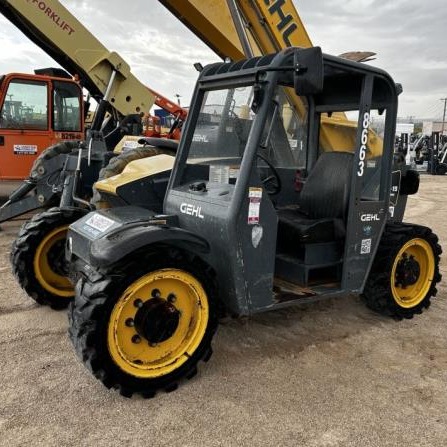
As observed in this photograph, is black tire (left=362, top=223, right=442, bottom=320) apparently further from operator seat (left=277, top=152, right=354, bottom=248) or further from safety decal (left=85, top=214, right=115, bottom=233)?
safety decal (left=85, top=214, right=115, bottom=233)

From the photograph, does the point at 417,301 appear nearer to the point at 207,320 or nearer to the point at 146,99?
the point at 207,320

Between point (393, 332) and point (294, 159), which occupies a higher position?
point (294, 159)

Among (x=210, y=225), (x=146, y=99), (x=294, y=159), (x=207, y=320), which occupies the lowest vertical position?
(x=207, y=320)

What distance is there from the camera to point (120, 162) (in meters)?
4.69

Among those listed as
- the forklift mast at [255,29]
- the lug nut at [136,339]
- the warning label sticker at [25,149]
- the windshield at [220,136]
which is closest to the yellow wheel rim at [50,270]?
the windshield at [220,136]

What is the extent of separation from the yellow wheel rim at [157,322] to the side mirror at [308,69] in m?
1.32

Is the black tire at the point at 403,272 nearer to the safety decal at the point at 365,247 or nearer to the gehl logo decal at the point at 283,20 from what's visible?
the safety decal at the point at 365,247

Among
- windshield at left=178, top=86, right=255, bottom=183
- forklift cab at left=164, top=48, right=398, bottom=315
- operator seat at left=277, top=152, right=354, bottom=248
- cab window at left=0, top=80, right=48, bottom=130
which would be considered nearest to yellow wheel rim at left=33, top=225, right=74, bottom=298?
forklift cab at left=164, top=48, right=398, bottom=315

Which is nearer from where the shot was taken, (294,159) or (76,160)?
(294,159)

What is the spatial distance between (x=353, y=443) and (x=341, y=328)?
5.06 ft

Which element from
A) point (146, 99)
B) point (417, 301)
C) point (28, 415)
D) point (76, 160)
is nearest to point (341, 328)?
point (417, 301)

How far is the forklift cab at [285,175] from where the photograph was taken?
10.3 feet

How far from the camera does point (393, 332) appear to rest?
13.0 ft

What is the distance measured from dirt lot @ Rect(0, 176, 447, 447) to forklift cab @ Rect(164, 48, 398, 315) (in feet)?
1.37
